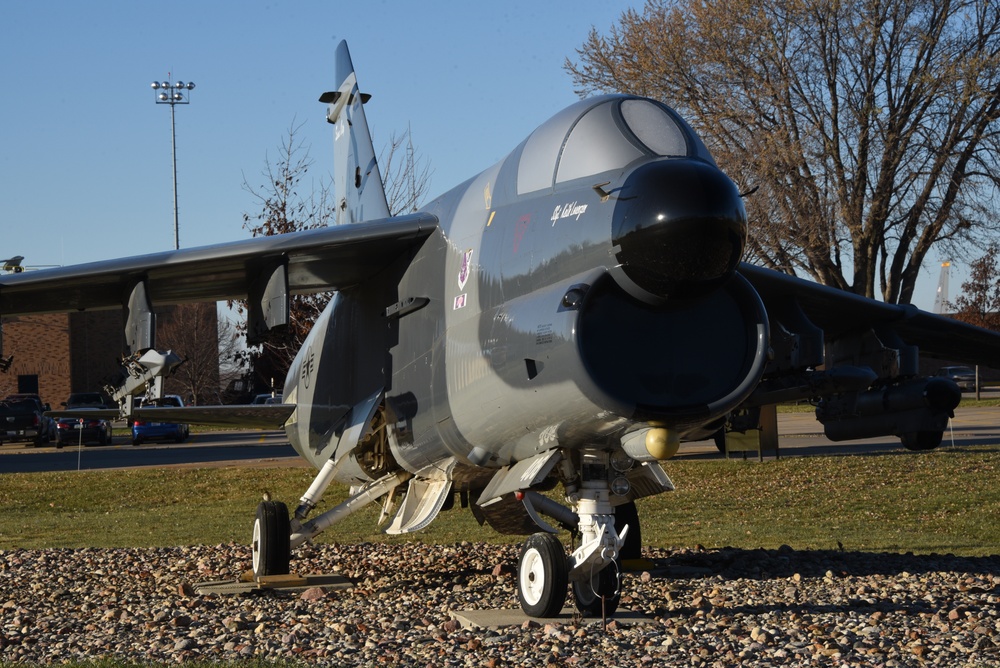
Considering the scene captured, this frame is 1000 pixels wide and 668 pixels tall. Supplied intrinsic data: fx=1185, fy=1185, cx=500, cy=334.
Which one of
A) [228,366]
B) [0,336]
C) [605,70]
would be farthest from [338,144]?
[228,366]

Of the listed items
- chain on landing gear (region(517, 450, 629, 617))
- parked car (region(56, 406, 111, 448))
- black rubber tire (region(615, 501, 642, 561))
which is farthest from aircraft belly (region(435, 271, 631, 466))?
parked car (region(56, 406, 111, 448))

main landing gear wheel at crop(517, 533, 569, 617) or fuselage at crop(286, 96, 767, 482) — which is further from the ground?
fuselage at crop(286, 96, 767, 482)

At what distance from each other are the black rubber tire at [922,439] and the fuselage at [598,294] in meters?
2.98

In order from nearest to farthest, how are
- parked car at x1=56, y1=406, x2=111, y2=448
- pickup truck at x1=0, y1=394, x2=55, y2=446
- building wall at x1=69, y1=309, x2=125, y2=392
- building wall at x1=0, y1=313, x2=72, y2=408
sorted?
1. pickup truck at x1=0, y1=394, x2=55, y2=446
2. parked car at x1=56, y1=406, x2=111, y2=448
3. building wall at x1=0, y1=313, x2=72, y2=408
4. building wall at x1=69, y1=309, x2=125, y2=392

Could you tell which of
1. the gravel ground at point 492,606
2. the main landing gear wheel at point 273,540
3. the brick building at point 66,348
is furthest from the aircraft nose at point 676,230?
the brick building at point 66,348

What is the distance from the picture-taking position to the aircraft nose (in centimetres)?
751

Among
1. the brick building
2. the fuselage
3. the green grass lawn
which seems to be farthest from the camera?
the brick building

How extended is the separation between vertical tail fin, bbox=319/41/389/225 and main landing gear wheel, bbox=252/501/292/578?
13.7 feet

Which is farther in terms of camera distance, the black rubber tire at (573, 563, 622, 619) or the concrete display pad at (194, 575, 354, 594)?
the concrete display pad at (194, 575, 354, 594)

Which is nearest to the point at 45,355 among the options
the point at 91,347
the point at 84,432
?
the point at 91,347

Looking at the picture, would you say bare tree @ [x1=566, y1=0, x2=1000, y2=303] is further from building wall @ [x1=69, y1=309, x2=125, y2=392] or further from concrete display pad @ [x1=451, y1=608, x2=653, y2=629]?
building wall @ [x1=69, y1=309, x2=125, y2=392]

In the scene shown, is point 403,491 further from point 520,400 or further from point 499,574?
point 520,400

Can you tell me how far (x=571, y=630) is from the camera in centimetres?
848

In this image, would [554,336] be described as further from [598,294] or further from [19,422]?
[19,422]
